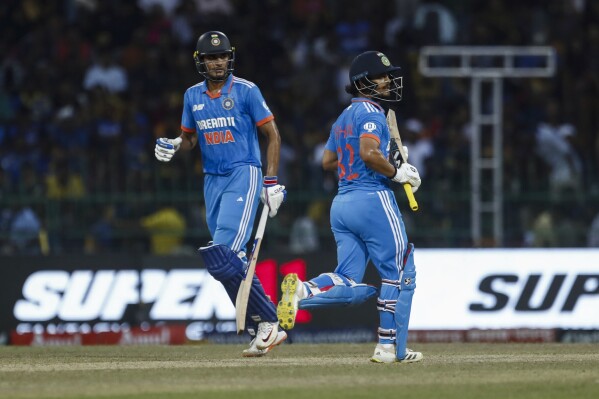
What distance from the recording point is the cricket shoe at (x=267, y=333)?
10.5 metres

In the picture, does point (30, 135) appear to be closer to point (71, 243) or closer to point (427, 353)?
point (71, 243)

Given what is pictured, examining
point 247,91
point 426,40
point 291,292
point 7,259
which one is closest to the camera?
point 291,292

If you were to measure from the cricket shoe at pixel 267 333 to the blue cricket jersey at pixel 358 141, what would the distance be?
124 cm

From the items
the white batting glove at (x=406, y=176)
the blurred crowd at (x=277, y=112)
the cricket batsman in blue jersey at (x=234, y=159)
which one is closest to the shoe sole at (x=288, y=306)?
the cricket batsman in blue jersey at (x=234, y=159)

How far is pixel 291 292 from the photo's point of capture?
379 inches

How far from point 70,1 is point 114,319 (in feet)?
22.0

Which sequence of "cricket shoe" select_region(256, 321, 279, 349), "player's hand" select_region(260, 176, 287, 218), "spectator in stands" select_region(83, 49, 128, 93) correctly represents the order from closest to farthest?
"player's hand" select_region(260, 176, 287, 218), "cricket shoe" select_region(256, 321, 279, 349), "spectator in stands" select_region(83, 49, 128, 93)

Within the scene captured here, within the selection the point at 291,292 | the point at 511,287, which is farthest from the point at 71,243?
the point at 291,292

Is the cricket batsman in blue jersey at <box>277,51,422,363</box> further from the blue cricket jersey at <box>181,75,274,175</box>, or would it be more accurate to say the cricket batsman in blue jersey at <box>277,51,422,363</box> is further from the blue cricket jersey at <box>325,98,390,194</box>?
the blue cricket jersey at <box>181,75,274,175</box>

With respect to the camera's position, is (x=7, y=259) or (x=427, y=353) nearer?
(x=427, y=353)

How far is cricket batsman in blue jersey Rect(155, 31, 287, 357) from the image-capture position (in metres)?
10.4

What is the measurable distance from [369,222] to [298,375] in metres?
1.25

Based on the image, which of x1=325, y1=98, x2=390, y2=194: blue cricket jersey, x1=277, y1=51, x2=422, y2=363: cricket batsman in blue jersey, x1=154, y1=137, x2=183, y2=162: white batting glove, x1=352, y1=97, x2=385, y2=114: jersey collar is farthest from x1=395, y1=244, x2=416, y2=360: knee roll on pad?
x1=154, y1=137, x2=183, y2=162: white batting glove

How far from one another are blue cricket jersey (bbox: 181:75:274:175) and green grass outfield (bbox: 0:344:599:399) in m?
1.51
